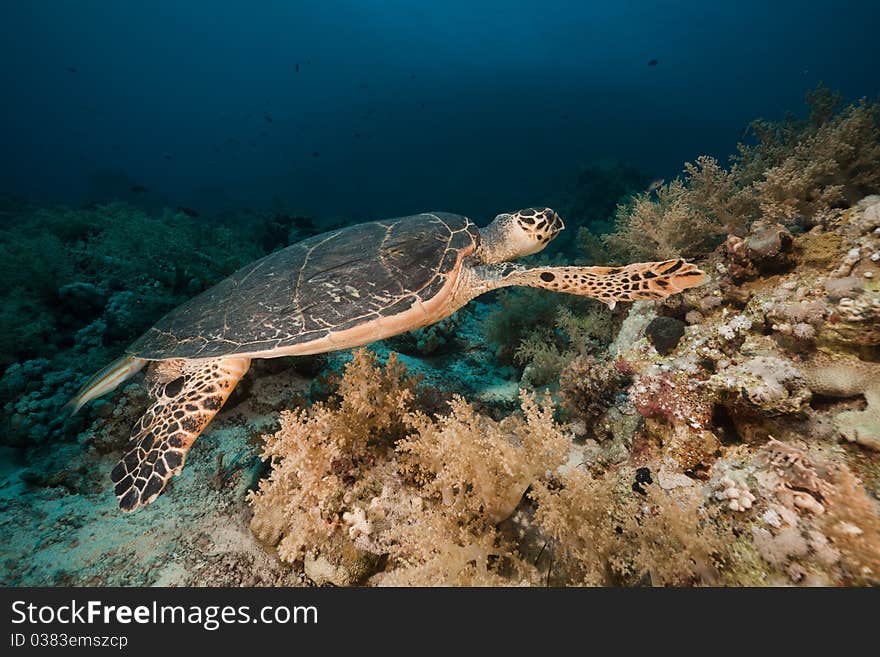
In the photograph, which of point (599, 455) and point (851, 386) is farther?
point (599, 455)

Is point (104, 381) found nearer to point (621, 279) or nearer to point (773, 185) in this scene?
point (621, 279)

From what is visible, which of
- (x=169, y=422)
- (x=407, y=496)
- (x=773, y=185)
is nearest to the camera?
(x=407, y=496)

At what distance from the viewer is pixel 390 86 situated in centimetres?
6706

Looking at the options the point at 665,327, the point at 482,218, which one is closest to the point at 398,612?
the point at 665,327

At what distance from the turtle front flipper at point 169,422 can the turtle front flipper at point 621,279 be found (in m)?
2.36

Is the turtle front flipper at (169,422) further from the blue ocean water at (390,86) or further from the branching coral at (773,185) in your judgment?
the blue ocean water at (390,86)

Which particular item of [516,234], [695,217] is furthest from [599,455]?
[695,217]

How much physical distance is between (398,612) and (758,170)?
464 cm

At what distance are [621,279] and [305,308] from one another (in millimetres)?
2342

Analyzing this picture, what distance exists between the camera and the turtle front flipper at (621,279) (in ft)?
7.11

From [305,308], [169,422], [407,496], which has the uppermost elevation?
[305,308]

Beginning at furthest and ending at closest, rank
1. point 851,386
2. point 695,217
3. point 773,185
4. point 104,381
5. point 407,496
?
point 695,217, point 104,381, point 773,185, point 407,496, point 851,386

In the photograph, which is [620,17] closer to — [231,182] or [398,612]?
[231,182]

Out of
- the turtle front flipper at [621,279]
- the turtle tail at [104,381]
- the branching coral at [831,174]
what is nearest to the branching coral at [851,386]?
the turtle front flipper at [621,279]
